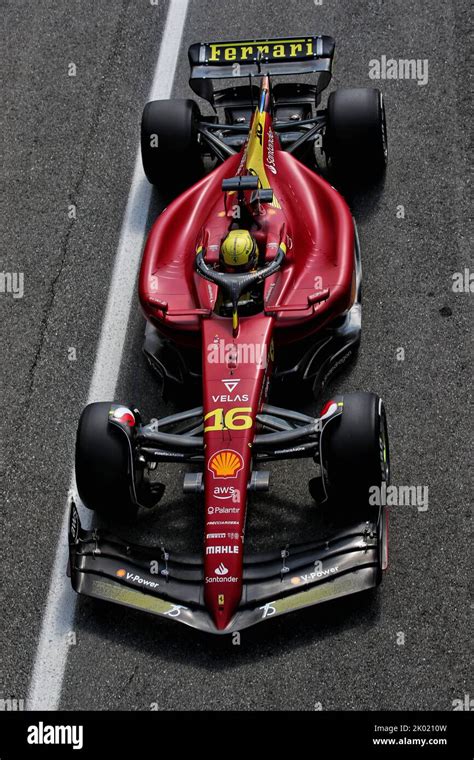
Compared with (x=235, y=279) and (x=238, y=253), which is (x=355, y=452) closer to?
(x=235, y=279)

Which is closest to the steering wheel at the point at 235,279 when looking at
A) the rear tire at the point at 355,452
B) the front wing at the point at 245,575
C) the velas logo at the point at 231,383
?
the velas logo at the point at 231,383

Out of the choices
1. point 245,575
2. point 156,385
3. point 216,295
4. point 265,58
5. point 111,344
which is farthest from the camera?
point 265,58

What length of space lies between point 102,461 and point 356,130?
3944 millimetres

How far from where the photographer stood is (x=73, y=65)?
13188mm

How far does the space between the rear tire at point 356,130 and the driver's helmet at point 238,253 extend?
81.9 inches

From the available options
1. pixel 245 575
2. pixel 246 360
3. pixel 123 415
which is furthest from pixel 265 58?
pixel 245 575

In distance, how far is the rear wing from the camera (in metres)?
11.3

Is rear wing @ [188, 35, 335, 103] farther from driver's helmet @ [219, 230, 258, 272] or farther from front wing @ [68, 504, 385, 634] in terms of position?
front wing @ [68, 504, 385, 634]

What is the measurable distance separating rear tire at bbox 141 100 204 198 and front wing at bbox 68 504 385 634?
3860mm

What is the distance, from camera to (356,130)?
436 inches

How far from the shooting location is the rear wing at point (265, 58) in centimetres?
1127
